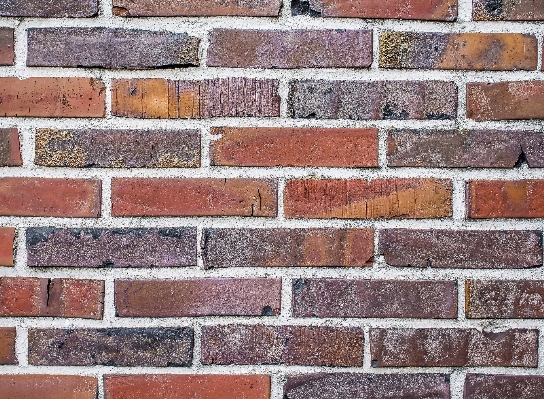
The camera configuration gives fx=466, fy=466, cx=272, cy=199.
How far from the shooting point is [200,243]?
0.89 metres

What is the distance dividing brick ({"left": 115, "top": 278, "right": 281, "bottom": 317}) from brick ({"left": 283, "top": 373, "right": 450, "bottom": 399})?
6.4 inches

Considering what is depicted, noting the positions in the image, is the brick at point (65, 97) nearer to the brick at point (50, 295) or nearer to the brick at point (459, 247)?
the brick at point (50, 295)

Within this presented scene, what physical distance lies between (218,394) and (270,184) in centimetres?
42

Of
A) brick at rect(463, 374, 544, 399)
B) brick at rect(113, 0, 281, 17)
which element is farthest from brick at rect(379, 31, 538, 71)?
brick at rect(463, 374, 544, 399)

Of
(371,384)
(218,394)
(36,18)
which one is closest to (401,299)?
(371,384)

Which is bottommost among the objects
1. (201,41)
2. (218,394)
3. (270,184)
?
(218,394)

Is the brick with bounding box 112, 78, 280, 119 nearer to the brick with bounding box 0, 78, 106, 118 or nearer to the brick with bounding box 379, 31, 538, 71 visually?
the brick with bounding box 0, 78, 106, 118

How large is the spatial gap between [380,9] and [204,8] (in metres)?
0.33

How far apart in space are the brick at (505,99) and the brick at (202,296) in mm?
511

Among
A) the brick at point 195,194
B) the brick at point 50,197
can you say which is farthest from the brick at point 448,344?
the brick at point 50,197

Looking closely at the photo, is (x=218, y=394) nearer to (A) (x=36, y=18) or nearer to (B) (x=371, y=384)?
(B) (x=371, y=384)

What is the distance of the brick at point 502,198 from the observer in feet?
2.92

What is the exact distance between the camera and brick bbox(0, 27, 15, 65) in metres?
0.89

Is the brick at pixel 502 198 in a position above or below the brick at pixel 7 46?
below
